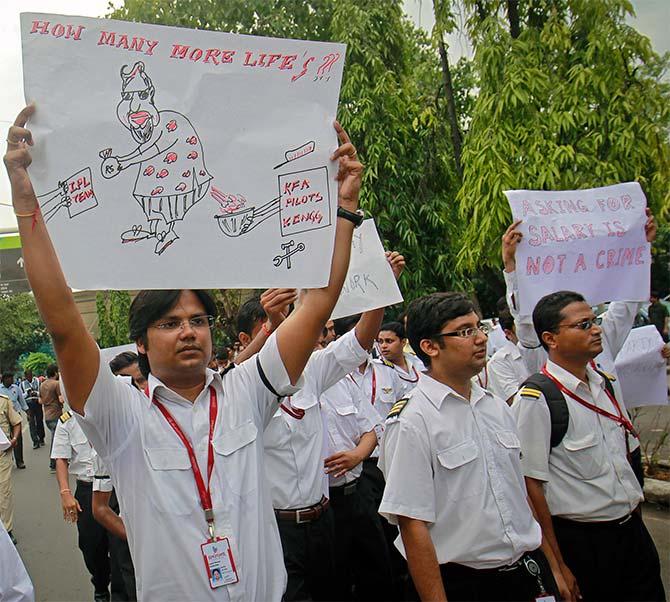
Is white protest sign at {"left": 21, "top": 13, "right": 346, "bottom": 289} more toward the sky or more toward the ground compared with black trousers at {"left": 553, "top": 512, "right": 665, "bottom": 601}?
more toward the sky

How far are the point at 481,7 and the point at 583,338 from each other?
6.86 metres

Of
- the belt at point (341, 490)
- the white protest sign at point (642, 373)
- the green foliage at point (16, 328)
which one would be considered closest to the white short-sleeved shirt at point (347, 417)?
the belt at point (341, 490)

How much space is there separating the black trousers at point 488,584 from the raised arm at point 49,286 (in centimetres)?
156

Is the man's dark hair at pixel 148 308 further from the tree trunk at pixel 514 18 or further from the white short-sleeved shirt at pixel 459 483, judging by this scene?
the tree trunk at pixel 514 18

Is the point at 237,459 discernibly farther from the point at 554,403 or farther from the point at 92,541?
Result: the point at 92,541

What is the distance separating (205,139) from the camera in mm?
2453

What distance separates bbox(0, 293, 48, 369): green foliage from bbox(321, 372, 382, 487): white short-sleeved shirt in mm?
44209

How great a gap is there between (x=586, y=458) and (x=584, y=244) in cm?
155

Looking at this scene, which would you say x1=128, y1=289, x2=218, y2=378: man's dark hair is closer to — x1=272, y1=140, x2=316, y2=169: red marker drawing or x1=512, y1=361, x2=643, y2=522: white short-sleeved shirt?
x1=272, y1=140, x2=316, y2=169: red marker drawing

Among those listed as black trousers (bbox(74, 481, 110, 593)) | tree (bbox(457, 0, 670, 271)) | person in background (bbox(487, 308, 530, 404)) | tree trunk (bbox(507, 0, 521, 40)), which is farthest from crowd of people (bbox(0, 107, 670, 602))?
tree trunk (bbox(507, 0, 521, 40))

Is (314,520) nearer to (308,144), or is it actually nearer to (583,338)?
(583,338)

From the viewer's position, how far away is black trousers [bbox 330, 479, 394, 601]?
4.76 meters

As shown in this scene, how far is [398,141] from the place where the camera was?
44.9 ft

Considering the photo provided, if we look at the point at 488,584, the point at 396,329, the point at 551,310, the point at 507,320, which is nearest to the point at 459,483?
the point at 488,584
